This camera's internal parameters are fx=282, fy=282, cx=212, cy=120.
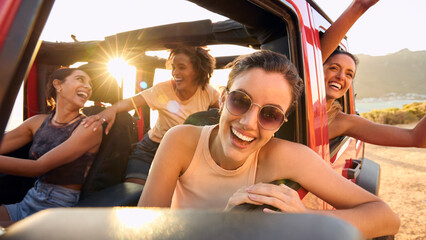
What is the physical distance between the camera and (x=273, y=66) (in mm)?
1314

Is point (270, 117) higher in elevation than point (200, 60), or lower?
lower

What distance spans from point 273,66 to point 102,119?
5.12 ft

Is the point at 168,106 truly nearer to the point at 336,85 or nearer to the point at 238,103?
the point at 336,85

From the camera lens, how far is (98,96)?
2768mm

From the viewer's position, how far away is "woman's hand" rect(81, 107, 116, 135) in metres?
2.25

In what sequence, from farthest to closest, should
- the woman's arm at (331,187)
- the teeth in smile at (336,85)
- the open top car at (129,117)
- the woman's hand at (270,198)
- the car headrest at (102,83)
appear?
the car headrest at (102,83) → the teeth in smile at (336,85) → the woman's arm at (331,187) → the woman's hand at (270,198) → the open top car at (129,117)

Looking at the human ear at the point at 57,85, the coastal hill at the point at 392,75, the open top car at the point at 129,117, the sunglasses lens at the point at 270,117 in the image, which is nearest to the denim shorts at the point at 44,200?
the open top car at the point at 129,117

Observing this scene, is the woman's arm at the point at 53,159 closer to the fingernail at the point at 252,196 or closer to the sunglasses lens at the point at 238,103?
the sunglasses lens at the point at 238,103

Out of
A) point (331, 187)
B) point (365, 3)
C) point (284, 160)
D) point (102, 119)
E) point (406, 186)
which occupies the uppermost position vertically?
point (365, 3)

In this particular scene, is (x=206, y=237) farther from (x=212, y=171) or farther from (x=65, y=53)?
(x=65, y=53)

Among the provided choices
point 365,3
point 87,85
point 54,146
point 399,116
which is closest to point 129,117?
point 87,85

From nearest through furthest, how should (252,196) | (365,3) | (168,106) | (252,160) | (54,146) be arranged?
(252,196), (252,160), (365,3), (54,146), (168,106)

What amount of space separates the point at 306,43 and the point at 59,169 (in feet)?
6.37

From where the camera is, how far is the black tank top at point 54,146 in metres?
2.13
